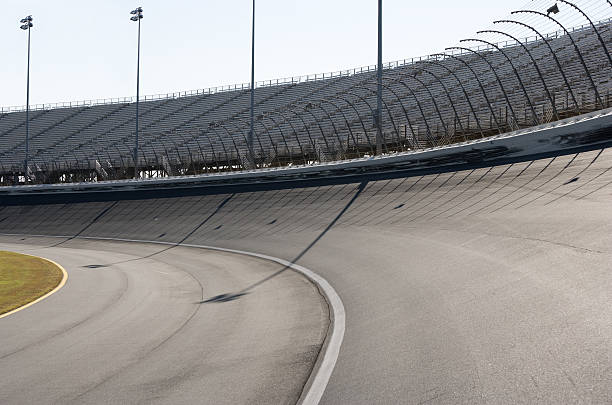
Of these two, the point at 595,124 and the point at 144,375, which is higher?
the point at 595,124

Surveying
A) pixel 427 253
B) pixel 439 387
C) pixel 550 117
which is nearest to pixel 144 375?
pixel 439 387

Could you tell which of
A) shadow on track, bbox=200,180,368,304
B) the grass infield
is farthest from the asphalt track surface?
the grass infield

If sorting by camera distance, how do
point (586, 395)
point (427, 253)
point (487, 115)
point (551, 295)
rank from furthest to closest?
point (487, 115), point (427, 253), point (551, 295), point (586, 395)

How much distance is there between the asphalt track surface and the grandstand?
526 centimetres

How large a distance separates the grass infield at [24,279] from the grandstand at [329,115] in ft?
45.4

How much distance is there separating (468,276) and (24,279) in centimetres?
1260

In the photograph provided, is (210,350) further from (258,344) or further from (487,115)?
(487,115)

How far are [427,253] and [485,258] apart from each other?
2.44 meters

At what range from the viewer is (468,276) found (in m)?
9.64

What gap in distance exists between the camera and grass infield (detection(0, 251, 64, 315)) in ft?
44.7

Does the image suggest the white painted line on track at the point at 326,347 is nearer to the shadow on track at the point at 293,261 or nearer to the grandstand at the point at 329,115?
the shadow on track at the point at 293,261

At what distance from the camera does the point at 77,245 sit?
30.5m

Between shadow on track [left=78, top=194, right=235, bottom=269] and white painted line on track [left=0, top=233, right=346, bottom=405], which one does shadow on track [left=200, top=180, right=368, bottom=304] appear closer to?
white painted line on track [left=0, top=233, right=346, bottom=405]

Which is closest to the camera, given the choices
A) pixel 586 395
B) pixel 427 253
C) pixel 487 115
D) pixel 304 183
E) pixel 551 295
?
pixel 586 395
